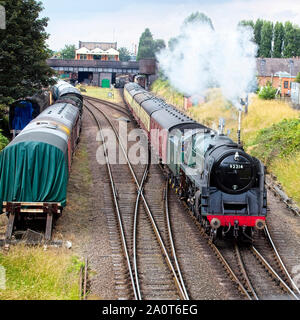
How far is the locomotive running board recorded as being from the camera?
488 inches

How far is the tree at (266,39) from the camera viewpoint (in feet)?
206

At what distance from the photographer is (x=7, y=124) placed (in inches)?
1033

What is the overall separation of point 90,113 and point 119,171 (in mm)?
20193

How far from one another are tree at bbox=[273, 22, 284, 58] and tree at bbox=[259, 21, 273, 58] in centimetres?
81

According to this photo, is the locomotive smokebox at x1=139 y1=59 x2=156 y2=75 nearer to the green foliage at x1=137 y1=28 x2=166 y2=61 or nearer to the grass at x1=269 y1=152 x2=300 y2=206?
the green foliage at x1=137 y1=28 x2=166 y2=61

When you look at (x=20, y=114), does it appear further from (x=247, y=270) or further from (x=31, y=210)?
(x=247, y=270)

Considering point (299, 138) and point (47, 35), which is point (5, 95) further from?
point (299, 138)

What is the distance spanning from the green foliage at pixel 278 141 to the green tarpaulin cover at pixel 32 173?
480 inches

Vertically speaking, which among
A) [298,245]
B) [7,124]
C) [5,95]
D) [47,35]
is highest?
[47,35]

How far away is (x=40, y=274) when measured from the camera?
33.5 ft

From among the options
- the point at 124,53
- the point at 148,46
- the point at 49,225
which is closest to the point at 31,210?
the point at 49,225

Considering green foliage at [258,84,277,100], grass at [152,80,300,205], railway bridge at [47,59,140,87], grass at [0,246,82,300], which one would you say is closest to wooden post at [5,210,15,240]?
grass at [0,246,82,300]

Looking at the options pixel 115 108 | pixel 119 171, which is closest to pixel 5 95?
pixel 119 171

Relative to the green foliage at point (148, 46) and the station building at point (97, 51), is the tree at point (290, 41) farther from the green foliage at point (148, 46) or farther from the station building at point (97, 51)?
the station building at point (97, 51)
